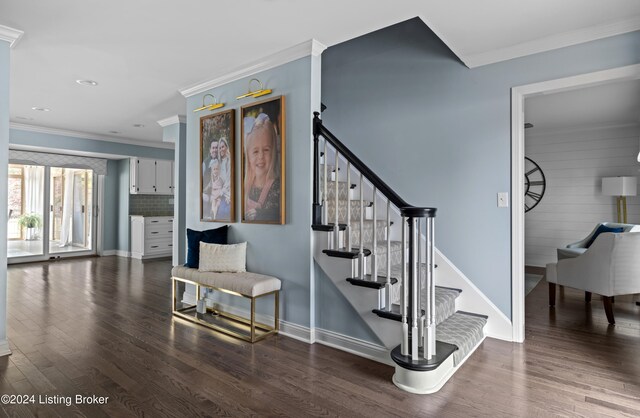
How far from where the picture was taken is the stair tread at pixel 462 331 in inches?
101

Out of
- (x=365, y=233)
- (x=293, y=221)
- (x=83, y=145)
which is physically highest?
Result: (x=83, y=145)

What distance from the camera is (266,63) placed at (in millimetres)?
3340

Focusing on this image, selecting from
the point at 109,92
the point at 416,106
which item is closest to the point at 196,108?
the point at 109,92

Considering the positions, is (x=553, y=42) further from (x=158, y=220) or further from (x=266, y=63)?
(x=158, y=220)

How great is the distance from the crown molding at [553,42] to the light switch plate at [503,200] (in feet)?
3.70

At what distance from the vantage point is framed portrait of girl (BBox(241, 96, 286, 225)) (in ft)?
10.6

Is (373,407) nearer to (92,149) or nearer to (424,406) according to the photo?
(424,406)

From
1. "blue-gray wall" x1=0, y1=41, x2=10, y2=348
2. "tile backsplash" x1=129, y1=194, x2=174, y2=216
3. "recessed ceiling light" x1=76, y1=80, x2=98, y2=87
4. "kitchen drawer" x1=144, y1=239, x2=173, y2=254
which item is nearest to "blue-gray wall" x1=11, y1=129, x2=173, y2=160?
"tile backsplash" x1=129, y1=194, x2=174, y2=216

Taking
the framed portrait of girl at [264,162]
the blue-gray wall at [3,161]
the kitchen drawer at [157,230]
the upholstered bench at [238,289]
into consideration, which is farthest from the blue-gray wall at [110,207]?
the framed portrait of girl at [264,162]

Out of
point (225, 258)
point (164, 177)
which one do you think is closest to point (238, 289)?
point (225, 258)

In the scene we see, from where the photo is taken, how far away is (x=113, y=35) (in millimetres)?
2920

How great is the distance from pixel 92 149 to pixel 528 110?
770 centimetres

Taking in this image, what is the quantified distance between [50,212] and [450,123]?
7.72 meters

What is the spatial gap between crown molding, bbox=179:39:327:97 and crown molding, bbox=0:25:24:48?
1581 mm
